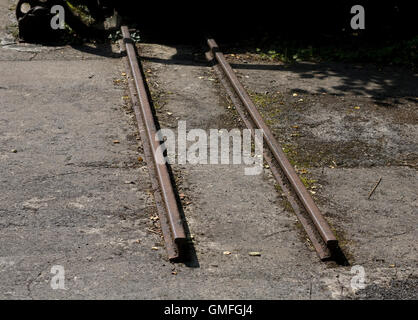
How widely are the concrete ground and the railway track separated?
12 cm

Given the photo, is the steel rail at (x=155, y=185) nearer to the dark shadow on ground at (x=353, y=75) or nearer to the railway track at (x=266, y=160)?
the railway track at (x=266, y=160)

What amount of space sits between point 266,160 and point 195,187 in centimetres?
98

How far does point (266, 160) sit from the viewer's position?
23.8 feet

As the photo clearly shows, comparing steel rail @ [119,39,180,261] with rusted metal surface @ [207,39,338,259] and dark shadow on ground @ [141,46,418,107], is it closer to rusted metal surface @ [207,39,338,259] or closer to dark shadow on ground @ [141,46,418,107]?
rusted metal surface @ [207,39,338,259]

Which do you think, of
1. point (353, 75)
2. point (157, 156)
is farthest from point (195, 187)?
point (353, 75)

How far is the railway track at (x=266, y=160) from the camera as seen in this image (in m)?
5.59

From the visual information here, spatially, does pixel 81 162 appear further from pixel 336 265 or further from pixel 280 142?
pixel 336 265

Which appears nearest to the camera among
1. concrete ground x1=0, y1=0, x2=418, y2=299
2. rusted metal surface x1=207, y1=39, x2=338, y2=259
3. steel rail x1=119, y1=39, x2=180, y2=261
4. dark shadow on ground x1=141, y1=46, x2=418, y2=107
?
concrete ground x1=0, y1=0, x2=418, y2=299

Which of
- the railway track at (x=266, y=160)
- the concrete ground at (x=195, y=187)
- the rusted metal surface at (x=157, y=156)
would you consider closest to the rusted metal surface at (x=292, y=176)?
the railway track at (x=266, y=160)

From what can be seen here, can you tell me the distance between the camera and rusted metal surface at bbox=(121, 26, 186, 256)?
563cm

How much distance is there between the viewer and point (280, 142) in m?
7.80

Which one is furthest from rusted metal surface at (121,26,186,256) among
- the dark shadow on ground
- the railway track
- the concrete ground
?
the dark shadow on ground

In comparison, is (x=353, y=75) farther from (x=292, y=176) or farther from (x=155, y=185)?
(x=155, y=185)

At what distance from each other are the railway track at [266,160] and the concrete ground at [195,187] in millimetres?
117
